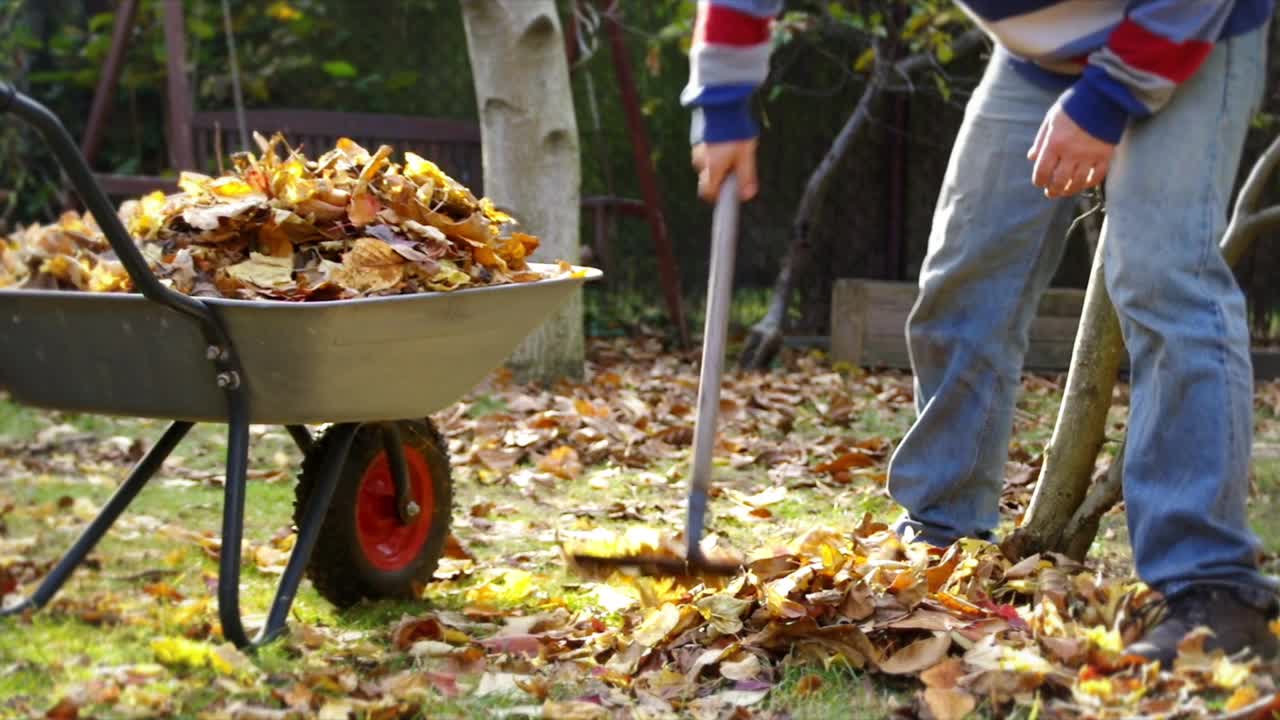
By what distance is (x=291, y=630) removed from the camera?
280cm

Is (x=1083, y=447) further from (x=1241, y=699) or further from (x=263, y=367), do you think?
(x=263, y=367)

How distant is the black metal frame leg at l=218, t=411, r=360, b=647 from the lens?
2.63 meters

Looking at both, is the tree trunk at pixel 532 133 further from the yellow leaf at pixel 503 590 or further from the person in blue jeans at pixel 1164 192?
the person in blue jeans at pixel 1164 192

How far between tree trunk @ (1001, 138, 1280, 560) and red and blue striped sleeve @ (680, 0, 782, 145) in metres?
0.81

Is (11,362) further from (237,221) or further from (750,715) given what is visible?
(750,715)

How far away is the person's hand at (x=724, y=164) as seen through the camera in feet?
8.10

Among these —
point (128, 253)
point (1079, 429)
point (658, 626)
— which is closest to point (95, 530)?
point (128, 253)

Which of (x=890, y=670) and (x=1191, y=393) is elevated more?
(x=1191, y=393)

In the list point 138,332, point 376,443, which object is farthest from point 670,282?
point 138,332

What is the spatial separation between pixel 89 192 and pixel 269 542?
1488 millimetres

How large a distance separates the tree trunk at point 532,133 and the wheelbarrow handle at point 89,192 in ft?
12.4

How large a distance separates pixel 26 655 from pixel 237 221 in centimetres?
83

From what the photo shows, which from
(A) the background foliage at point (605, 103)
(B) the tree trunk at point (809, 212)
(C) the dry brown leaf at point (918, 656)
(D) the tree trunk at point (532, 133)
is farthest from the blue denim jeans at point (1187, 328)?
(A) the background foliage at point (605, 103)

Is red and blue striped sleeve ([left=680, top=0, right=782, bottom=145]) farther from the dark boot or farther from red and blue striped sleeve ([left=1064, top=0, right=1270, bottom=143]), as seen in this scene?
the dark boot
